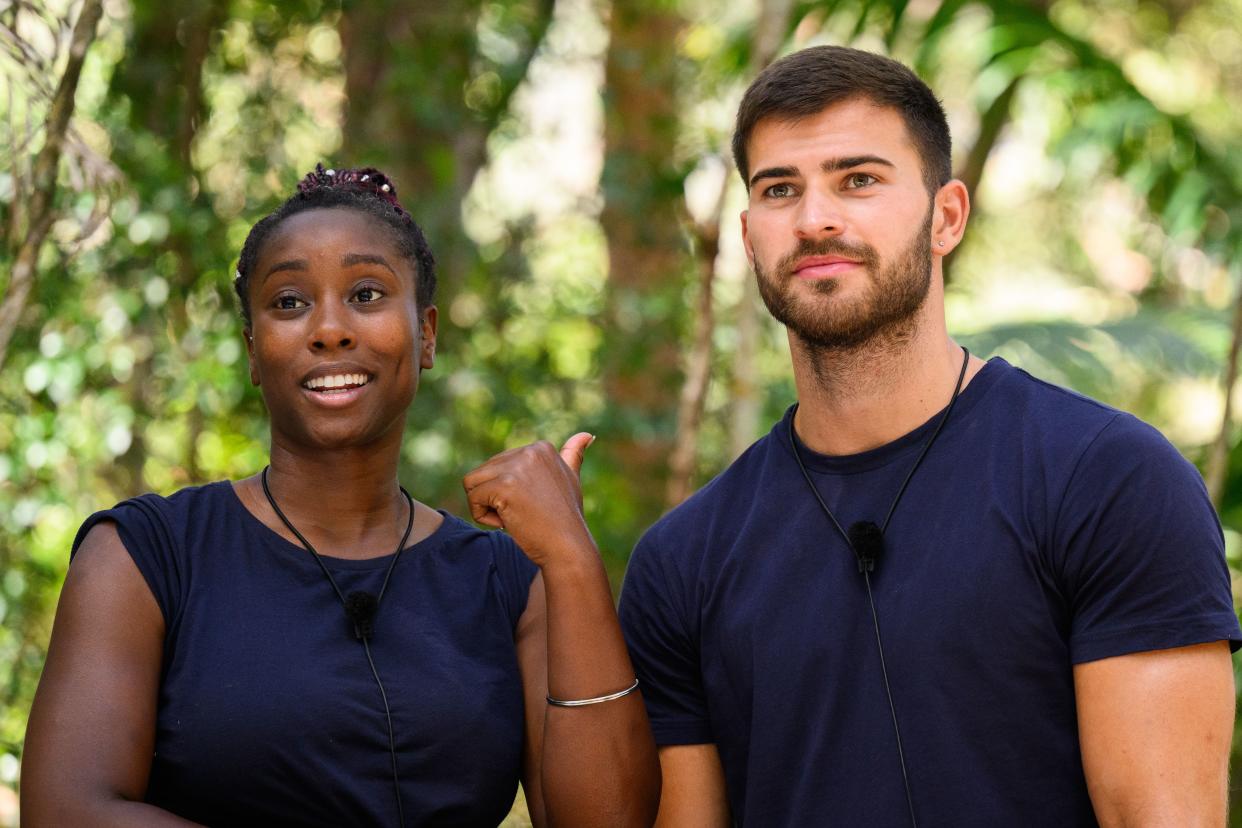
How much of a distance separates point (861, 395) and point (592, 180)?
4.90m

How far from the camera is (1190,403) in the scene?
43.0 ft

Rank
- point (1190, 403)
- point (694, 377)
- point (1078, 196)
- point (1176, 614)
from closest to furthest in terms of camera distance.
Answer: point (1176, 614)
point (694, 377)
point (1078, 196)
point (1190, 403)

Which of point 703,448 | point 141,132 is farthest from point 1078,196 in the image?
point 141,132

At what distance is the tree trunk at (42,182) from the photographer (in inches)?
140

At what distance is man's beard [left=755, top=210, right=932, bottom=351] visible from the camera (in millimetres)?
3061

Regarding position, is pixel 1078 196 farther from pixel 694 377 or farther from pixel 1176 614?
pixel 1176 614

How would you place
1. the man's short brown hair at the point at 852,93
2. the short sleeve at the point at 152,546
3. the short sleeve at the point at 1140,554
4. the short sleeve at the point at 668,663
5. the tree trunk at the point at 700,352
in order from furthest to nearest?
1. the tree trunk at the point at 700,352
2. the short sleeve at the point at 668,663
3. the man's short brown hair at the point at 852,93
4. the short sleeve at the point at 152,546
5. the short sleeve at the point at 1140,554

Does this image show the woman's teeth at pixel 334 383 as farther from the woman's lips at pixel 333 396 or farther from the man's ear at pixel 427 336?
the man's ear at pixel 427 336

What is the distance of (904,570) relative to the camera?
2.96 meters

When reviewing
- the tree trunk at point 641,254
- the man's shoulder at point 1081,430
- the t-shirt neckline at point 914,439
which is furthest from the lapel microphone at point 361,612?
the tree trunk at point 641,254

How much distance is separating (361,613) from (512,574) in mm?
394

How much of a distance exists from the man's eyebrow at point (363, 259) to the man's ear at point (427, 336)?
0.19 meters

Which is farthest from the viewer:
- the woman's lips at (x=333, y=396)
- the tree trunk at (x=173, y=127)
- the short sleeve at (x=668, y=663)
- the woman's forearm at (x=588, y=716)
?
the tree trunk at (x=173, y=127)

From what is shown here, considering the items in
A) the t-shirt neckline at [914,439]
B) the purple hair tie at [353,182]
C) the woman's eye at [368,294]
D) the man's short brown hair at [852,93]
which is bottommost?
the t-shirt neckline at [914,439]
